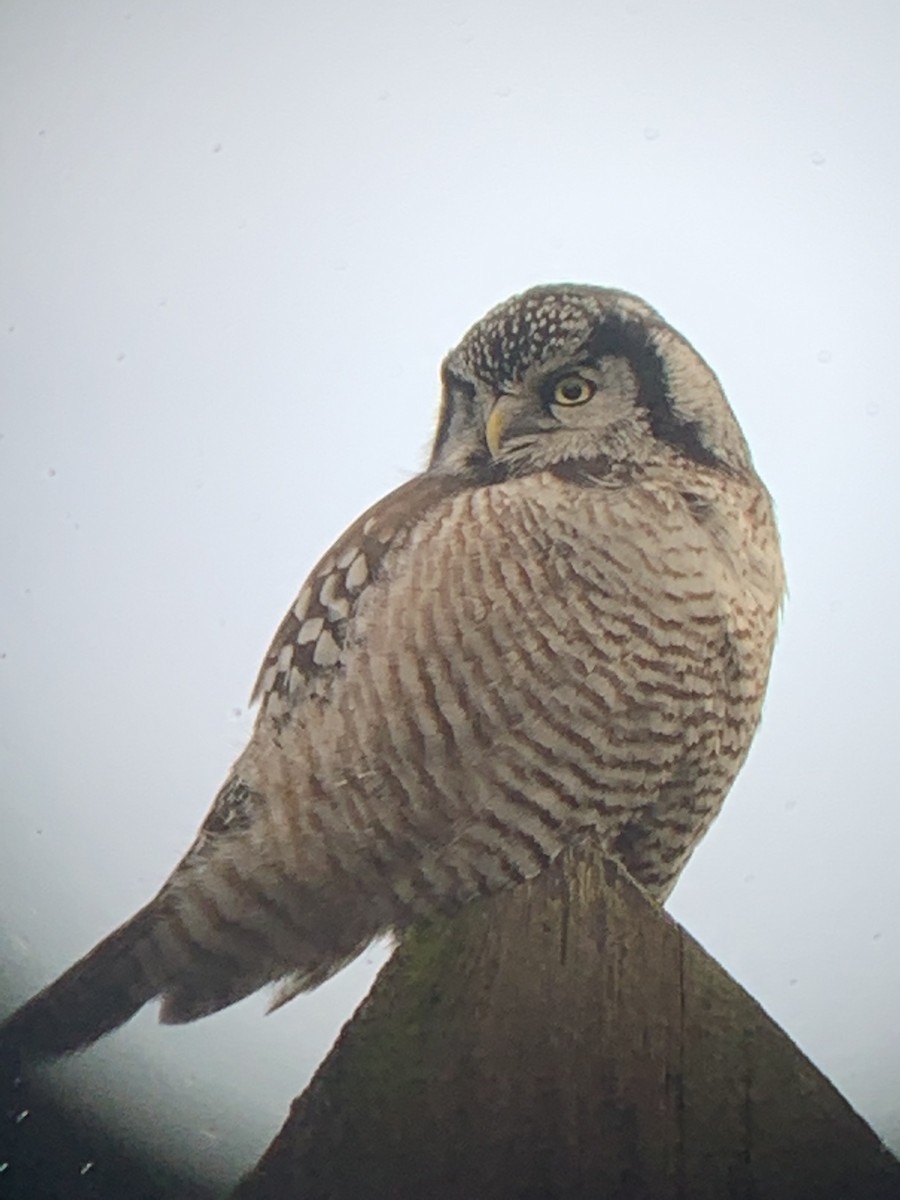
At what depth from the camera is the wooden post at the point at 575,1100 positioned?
912mm

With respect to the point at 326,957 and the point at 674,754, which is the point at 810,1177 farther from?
the point at 326,957

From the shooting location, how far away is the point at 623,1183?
90 cm

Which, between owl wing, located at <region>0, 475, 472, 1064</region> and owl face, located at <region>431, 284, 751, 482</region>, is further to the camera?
owl face, located at <region>431, 284, 751, 482</region>

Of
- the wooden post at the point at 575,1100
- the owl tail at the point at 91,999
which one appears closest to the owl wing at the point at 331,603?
the owl tail at the point at 91,999

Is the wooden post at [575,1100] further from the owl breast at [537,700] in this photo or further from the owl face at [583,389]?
the owl face at [583,389]

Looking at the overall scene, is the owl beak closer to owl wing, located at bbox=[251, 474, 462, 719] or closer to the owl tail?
owl wing, located at bbox=[251, 474, 462, 719]

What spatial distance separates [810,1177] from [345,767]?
689 mm

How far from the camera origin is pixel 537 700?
1.27 meters

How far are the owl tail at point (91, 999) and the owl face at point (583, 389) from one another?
80cm

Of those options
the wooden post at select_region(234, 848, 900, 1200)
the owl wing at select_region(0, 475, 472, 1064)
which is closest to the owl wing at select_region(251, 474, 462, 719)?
the owl wing at select_region(0, 475, 472, 1064)

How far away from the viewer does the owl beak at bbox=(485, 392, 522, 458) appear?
4.99 ft

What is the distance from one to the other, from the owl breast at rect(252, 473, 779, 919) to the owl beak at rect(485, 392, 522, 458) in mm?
173

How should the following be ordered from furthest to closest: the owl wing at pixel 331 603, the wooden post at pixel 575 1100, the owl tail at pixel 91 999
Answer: the owl wing at pixel 331 603 → the owl tail at pixel 91 999 → the wooden post at pixel 575 1100

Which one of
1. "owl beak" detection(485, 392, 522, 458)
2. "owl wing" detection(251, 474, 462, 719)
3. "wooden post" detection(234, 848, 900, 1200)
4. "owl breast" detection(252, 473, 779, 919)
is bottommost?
"wooden post" detection(234, 848, 900, 1200)
